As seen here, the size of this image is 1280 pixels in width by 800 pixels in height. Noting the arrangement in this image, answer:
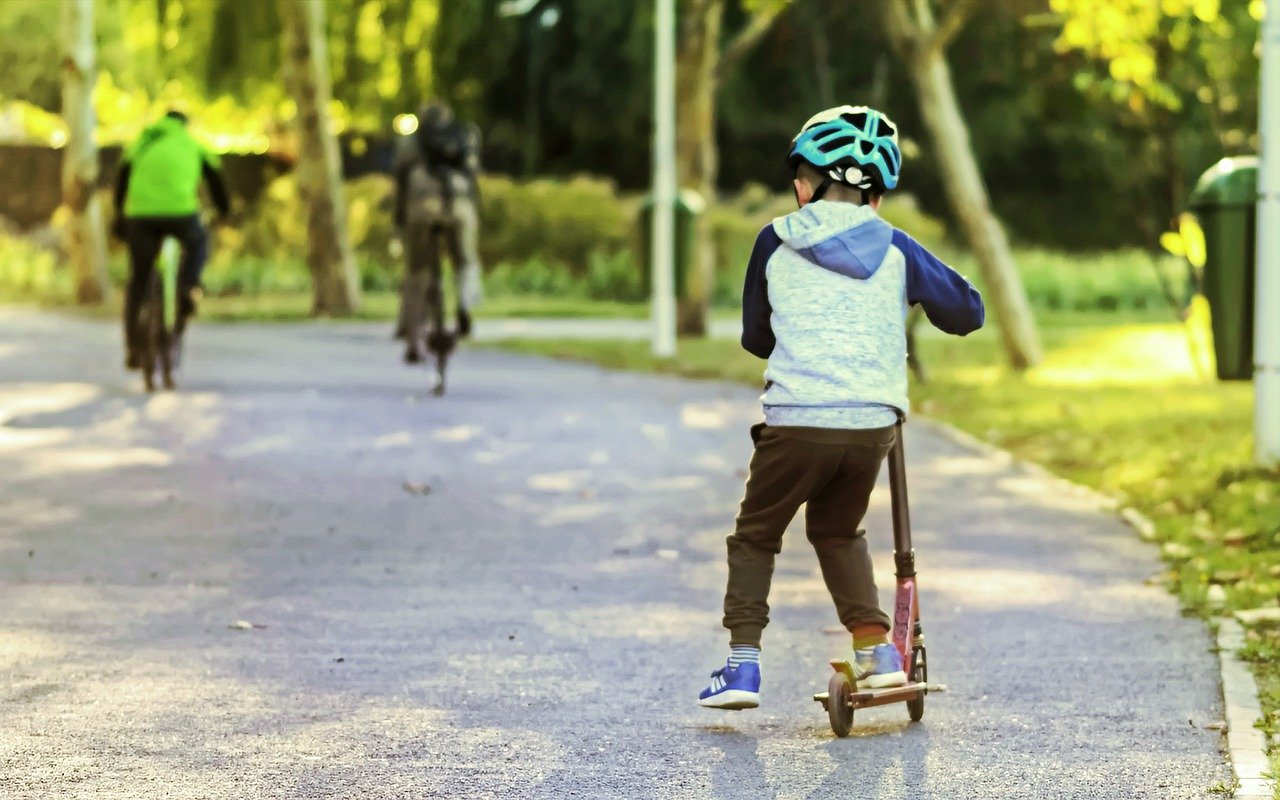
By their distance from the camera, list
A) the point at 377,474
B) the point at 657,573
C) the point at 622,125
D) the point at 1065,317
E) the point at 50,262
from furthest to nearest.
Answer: the point at 622,125
the point at 50,262
the point at 1065,317
the point at 377,474
the point at 657,573

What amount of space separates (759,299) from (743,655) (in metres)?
0.90

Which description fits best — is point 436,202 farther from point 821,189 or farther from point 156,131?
point 821,189

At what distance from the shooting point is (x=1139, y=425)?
15141mm

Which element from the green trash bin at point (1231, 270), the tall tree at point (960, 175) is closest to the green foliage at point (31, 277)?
the tall tree at point (960, 175)

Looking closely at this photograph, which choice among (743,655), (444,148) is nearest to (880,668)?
(743,655)

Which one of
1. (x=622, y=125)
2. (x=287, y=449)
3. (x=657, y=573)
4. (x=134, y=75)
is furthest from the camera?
(x=134, y=75)

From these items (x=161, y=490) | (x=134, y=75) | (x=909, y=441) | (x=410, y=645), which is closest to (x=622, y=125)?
→ (x=134, y=75)

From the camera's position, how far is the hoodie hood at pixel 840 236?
6.32 meters

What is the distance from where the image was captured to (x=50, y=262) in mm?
33031

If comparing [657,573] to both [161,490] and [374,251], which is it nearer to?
[161,490]

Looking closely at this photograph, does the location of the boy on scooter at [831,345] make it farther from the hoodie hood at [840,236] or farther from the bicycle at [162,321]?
the bicycle at [162,321]

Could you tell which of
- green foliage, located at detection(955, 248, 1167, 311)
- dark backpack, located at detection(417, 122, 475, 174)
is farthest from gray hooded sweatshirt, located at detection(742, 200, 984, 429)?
green foliage, located at detection(955, 248, 1167, 311)

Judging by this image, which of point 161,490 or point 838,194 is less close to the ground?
point 838,194

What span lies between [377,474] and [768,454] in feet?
20.5
